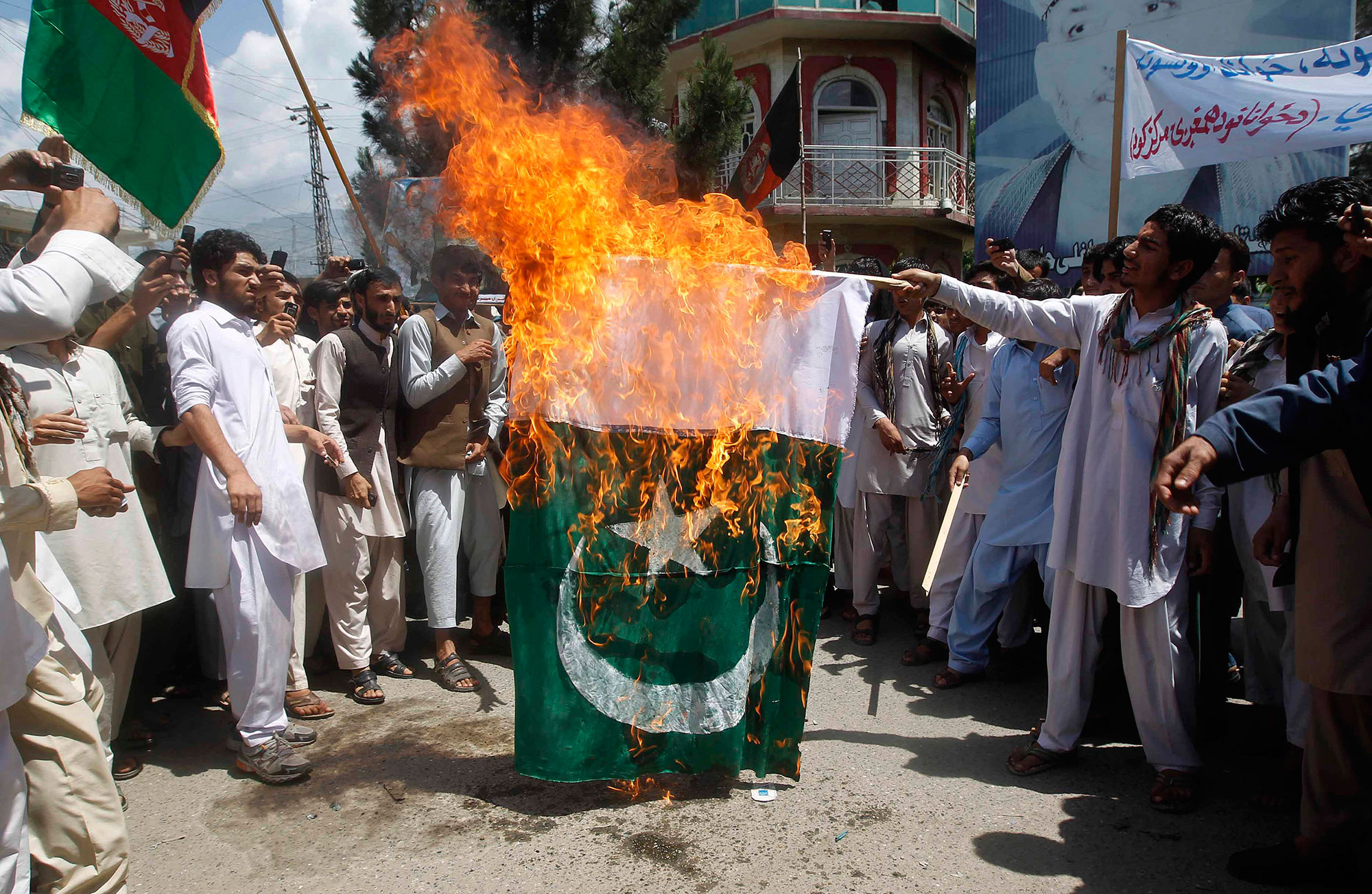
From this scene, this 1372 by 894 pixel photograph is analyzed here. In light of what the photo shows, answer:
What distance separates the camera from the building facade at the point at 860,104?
2086 centimetres

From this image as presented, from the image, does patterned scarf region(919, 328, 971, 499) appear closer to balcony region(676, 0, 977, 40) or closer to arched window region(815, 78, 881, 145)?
balcony region(676, 0, 977, 40)

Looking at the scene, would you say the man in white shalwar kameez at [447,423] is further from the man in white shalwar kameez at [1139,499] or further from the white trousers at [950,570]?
the white trousers at [950,570]

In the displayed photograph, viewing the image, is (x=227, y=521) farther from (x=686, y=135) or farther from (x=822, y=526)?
(x=686, y=135)

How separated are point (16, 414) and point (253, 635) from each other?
1.47m

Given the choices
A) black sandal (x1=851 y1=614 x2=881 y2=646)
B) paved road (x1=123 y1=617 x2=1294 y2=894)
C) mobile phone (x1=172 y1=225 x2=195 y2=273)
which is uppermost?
mobile phone (x1=172 y1=225 x2=195 y2=273)

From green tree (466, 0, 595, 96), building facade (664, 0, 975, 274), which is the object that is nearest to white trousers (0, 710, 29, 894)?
green tree (466, 0, 595, 96)

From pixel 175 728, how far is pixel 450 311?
2633mm

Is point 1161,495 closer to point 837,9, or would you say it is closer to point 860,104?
point 837,9

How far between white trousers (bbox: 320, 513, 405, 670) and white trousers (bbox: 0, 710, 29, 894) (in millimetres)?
2569

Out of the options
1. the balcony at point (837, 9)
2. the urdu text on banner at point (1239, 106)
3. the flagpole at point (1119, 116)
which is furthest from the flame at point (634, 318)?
the balcony at point (837, 9)

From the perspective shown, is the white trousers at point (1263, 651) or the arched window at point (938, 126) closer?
the white trousers at point (1263, 651)

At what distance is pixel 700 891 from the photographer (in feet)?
9.61

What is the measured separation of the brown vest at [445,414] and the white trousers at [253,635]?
1.33 m

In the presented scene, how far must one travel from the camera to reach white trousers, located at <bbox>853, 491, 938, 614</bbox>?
5812 mm
